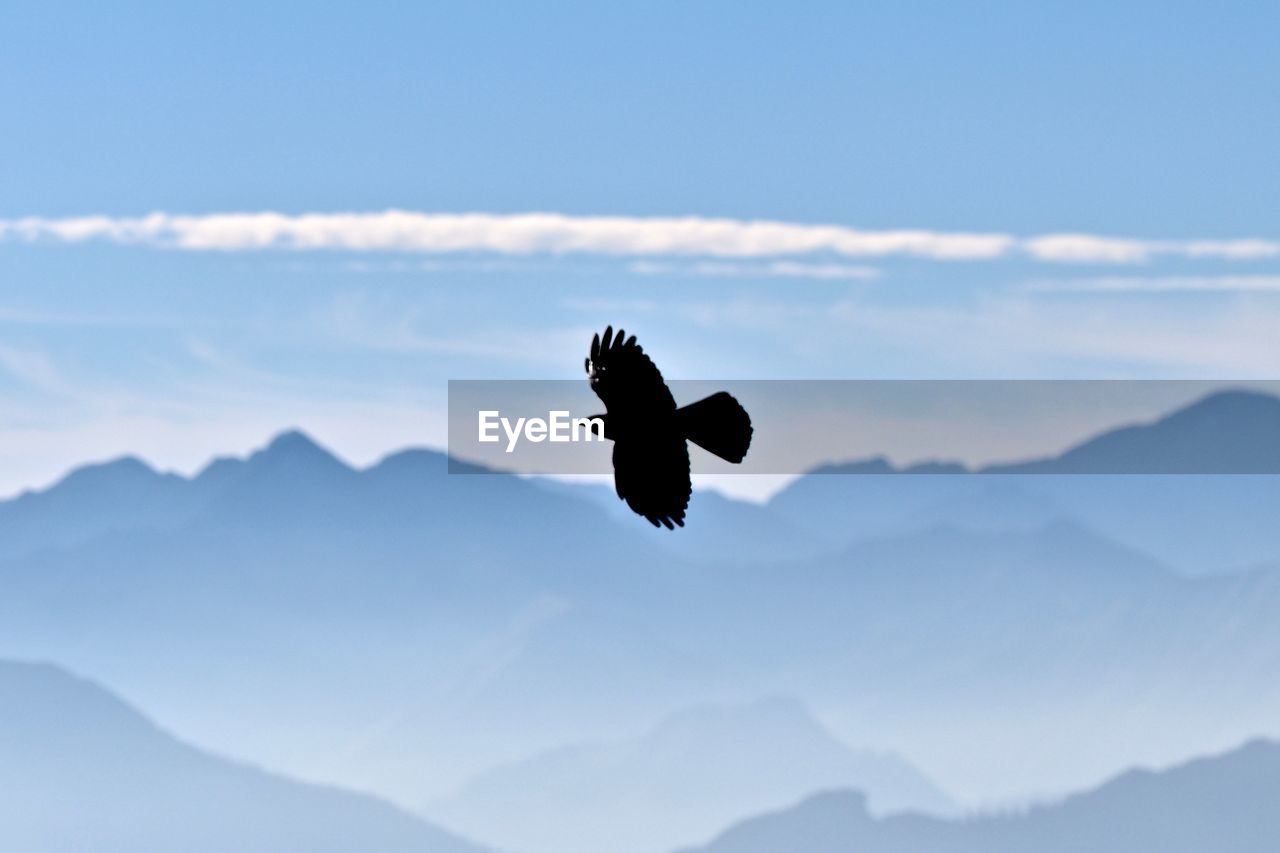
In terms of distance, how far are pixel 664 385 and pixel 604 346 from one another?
0.68 m

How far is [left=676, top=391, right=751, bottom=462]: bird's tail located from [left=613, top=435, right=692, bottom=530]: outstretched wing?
0.18 metres

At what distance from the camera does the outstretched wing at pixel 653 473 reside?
16.7 metres

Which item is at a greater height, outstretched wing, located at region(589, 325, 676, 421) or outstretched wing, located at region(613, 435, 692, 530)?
outstretched wing, located at region(589, 325, 676, 421)

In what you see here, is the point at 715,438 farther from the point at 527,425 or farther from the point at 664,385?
the point at 527,425

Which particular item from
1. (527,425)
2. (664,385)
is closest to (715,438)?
(664,385)

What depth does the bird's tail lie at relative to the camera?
16.6 metres

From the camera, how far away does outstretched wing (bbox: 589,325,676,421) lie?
55.2ft

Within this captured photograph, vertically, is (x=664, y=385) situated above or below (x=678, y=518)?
above

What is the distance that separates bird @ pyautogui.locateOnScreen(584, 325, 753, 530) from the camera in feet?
55.1

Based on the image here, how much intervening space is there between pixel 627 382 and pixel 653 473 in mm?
769

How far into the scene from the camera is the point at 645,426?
55.6ft

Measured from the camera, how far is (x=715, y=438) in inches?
661

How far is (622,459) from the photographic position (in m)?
17.0

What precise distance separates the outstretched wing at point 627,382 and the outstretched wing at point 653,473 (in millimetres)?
261
